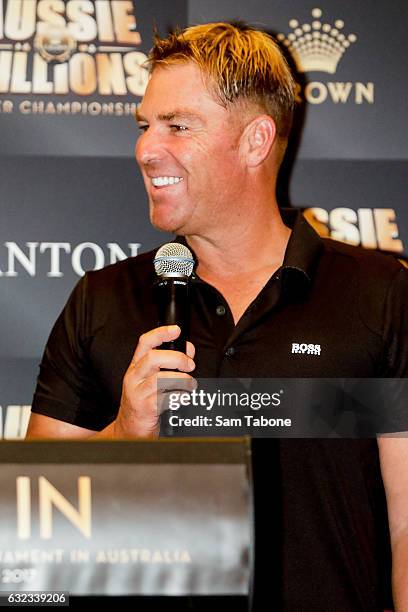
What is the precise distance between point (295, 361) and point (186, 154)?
0.46 metres

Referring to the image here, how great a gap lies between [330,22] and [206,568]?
204 cm

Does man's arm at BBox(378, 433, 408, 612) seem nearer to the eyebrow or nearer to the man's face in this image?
the man's face

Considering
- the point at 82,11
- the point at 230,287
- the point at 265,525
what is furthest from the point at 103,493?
the point at 82,11

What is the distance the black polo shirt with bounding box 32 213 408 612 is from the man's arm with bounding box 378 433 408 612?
31 millimetres

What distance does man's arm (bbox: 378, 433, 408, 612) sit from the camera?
5.81 ft

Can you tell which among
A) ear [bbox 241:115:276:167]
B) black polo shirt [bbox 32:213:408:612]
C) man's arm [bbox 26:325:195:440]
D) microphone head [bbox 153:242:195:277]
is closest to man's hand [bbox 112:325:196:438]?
man's arm [bbox 26:325:195:440]

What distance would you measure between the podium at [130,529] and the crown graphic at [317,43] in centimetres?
192

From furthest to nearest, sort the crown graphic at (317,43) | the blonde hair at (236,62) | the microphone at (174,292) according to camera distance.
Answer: the crown graphic at (317,43), the blonde hair at (236,62), the microphone at (174,292)

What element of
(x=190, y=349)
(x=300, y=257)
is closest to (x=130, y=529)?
(x=190, y=349)

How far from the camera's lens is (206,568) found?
741 mm

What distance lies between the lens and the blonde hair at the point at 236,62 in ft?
6.32

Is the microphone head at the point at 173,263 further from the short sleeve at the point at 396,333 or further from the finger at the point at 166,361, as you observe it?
the short sleeve at the point at 396,333

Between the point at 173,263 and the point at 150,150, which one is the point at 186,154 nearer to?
the point at 150,150

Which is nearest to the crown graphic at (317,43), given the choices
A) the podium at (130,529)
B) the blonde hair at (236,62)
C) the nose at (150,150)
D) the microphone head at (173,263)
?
the blonde hair at (236,62)
